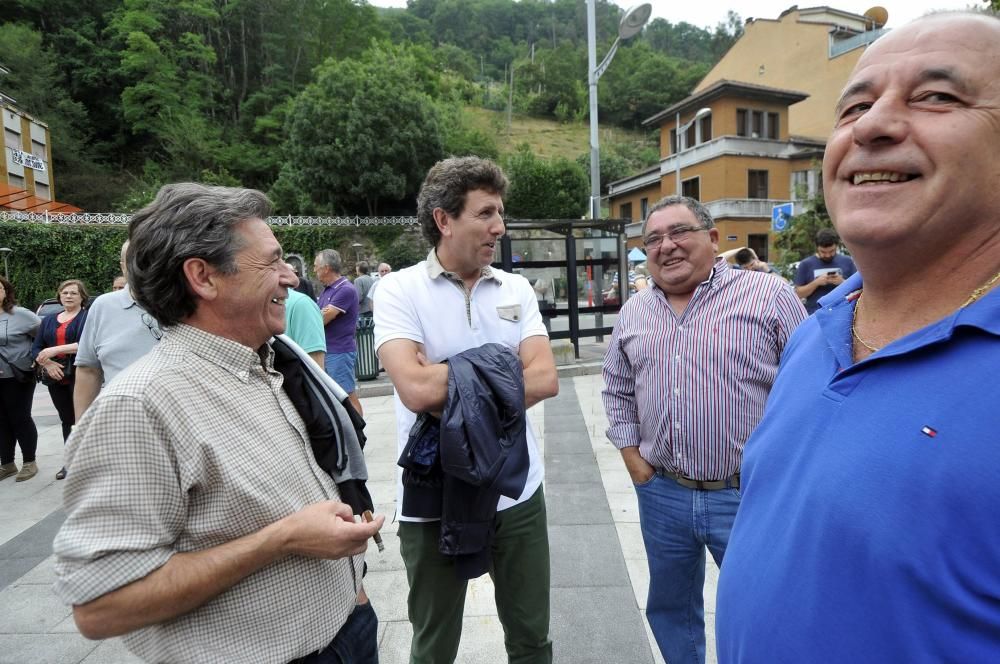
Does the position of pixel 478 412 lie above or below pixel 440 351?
below

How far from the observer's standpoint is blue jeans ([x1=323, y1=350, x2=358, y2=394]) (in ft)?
19.9

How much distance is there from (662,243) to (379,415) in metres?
5.85

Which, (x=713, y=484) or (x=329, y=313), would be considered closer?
(x=713, y=484)

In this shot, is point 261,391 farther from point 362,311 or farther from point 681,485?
point 362,311

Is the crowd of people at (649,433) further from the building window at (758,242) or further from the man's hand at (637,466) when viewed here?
the building window at (758,242)

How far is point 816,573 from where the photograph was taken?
0.93 m

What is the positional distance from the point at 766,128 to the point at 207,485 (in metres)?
35.8

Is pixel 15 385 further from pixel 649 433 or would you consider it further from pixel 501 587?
pixel 649 433

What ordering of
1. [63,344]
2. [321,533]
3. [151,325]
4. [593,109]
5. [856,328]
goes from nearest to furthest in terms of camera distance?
[856,328], [321,533], [151,325], [63,344], [593,109]

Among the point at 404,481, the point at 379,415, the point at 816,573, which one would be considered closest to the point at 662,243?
the point at 404,481

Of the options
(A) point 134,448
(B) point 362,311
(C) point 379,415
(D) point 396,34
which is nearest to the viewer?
(A) point 134,448

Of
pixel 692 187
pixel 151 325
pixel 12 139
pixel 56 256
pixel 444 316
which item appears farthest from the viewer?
pixel 692 187

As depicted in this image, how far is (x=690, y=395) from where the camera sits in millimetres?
2213

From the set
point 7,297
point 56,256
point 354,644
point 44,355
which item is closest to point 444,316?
point 354,644
